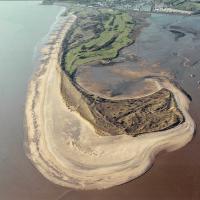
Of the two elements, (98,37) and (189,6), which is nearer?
(98,37)

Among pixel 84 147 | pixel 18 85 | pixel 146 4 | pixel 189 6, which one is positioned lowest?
pixel 146 4

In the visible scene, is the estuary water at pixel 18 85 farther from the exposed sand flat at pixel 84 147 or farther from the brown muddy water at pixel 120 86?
the exposed sand flat at pixel 84 147

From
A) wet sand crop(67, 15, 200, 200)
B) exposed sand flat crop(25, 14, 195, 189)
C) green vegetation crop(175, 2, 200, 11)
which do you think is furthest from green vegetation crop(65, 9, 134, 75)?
wet sand crop(67, 15, 200, 200)

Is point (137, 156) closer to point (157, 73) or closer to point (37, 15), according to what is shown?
point (157, 73)

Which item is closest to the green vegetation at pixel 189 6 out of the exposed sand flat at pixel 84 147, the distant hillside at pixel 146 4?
the distant hillside at pixel 146 4

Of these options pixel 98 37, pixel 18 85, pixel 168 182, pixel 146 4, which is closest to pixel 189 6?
pixel 146 4

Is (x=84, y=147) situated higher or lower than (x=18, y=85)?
higher

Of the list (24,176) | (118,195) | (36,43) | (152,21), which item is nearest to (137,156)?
(118,195)

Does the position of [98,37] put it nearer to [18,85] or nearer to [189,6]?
[18,85]

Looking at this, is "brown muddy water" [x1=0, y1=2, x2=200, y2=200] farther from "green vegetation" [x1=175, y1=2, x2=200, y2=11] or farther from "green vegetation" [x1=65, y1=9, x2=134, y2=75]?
"green vegetation" [x1=175, y1=2, x2=200, y2=11]
